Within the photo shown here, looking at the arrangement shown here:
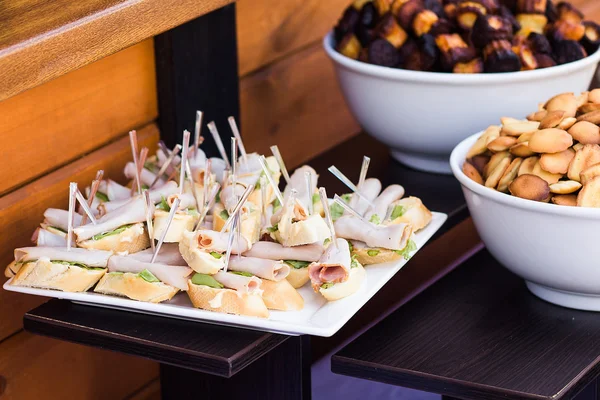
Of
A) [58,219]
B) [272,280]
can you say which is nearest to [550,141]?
[272,280]

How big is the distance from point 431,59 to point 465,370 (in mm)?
491

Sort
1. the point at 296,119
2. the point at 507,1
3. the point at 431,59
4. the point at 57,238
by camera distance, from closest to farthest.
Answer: the point at 57,238, the point at 431,59, the point at 507,1, the point at 296,119

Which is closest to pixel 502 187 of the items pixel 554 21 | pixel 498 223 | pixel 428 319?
pixel 498 223

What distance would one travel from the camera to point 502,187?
105 centimetres

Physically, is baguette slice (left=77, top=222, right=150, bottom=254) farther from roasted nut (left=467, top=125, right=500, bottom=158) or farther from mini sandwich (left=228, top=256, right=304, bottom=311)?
roasted nut (left=467, top=125, right=500, bottom=158)

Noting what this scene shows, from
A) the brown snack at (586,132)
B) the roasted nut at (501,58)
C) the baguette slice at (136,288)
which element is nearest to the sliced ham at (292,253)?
the baguette slice at (136,288)

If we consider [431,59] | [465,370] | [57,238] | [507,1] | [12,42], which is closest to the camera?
[12,42]

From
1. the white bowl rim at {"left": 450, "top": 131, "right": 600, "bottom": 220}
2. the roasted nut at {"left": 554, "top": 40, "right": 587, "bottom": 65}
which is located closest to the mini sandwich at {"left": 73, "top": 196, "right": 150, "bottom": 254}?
the white bowl rim at {"left": 450, "top": 131, "right": 600, "bottom": 220}

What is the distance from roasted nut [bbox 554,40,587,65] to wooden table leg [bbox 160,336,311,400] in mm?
570

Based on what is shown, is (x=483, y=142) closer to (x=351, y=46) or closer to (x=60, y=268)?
(x=351, y=46)

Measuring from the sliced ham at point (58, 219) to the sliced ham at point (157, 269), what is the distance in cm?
10

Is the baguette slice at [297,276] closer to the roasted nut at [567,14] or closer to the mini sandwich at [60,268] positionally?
the mini sandwich at [60,268]

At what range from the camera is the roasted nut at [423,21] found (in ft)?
4.20

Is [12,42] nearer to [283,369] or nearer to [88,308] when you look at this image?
[88,308]
